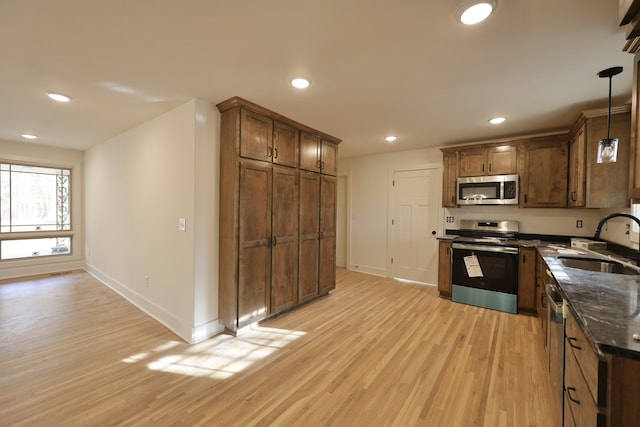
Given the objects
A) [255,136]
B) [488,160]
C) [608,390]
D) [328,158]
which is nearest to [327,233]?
[328,158]

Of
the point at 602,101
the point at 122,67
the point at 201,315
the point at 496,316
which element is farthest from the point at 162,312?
the point at 602,101

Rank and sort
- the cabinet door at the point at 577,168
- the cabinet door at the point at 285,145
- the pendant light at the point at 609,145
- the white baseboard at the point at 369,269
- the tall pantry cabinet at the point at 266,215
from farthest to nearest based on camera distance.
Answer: the white baseboard at the point at 369,269 → the cabinet door at the point at 285,145 → the cabinet door at the point at 577,168 → the tall pantry cabinet at the point at 266,215 → the pendant light at the point at 609,145

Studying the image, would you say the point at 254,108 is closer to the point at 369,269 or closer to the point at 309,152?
the point at 309,152

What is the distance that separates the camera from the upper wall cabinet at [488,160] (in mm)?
3807

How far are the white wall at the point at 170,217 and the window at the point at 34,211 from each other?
7.60ft

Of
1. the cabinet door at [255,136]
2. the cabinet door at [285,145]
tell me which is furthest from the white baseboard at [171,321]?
the cabinet door at [285,145]

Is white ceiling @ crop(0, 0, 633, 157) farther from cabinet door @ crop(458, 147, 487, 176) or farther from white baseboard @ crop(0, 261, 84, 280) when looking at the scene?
white baseboard @ crop(0, 261, 84, 280)

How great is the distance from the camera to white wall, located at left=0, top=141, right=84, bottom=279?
4668mm

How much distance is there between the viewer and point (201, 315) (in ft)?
8.96

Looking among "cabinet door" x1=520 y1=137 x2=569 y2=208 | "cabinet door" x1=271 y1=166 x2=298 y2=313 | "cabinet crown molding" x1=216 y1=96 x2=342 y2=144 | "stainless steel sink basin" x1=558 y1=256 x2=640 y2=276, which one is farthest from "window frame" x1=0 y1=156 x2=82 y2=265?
"cabinet door" x1=520 y1=137 x2=569 y2=208

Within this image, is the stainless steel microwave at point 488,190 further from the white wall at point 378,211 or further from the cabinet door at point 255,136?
the cabinet door at point 255,136

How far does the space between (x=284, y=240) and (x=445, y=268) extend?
2.42 meters

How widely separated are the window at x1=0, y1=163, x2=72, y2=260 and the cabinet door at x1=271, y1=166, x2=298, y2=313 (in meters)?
4.95

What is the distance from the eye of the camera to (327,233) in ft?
13.1
